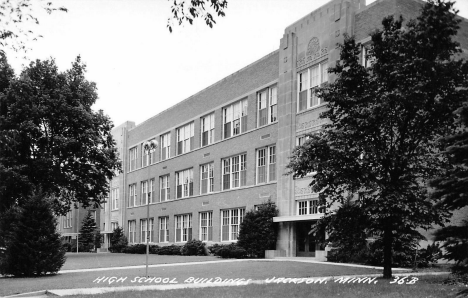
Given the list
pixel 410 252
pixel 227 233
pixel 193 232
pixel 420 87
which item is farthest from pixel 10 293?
pixel 193 232

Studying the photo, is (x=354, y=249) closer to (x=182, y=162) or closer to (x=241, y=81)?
(x=241, y=81)

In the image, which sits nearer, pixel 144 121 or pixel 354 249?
pixel 354 249

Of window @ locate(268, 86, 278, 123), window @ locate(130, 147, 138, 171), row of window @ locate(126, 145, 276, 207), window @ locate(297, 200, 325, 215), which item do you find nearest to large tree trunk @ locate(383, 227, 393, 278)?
window @ locate(297, 200, 325, 215)

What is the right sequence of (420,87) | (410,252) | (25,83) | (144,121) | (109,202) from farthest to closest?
1. (109,202)
2. (144,121)
3. (25,83)
4. (410,252)
5. (420,87)

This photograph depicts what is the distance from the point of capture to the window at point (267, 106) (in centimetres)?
3488

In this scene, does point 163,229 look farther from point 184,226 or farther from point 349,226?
point 349,226

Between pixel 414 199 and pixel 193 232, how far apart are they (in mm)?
29483

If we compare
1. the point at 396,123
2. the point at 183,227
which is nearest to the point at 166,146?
the point at 183,227

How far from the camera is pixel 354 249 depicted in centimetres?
1761

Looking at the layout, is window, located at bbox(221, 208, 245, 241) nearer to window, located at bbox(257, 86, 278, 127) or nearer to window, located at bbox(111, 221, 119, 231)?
window, located at bbox(257, 86, 278, 127)

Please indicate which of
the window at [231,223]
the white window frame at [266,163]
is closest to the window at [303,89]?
the white window frame at [266,163]

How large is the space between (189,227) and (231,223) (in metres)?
7.59

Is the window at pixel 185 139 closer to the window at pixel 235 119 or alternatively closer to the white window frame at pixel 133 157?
the window at pixel 235 119

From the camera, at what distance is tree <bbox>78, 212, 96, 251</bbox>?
Result: 68.3 meters
